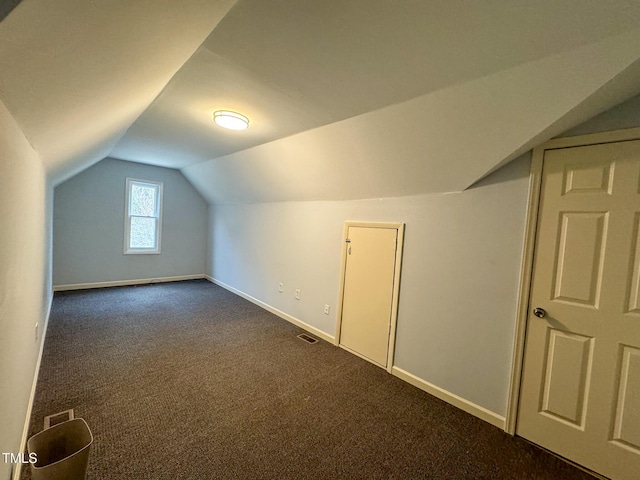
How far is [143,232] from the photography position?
5.29 metres

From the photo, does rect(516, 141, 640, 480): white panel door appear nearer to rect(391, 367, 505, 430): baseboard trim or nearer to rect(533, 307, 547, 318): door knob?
rect(533, 307, 547, 318): door knob

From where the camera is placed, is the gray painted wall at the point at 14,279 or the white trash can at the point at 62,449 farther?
the white trash can at the point at 62,449

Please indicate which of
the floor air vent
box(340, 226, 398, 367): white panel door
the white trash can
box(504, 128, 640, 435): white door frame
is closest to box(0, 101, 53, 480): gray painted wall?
the white trash can

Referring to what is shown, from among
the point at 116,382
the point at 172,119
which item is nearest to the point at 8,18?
the point at 172,119

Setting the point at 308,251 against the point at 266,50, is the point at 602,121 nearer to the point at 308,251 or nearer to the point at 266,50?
the point at 266,50

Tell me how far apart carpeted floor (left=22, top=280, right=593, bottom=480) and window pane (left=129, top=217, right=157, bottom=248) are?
7.45 ft

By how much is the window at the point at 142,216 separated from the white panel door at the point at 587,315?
590 centimetres

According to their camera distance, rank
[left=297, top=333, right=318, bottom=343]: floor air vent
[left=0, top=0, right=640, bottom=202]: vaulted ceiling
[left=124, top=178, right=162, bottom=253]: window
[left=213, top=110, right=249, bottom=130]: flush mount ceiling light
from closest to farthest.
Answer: [left=0, top=0, right=640, bottom=202]: vaulted ceiling < [left=213, top=110, right=249, bottom=130]: flush mount ceiling light < [left=297, top=333, right=318, bottom=343]: floor air vent < [left=124, top=178, right=162, bottom=253]: window

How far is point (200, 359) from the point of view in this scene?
2.62 m

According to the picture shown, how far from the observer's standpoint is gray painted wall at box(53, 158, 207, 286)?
4.50 m

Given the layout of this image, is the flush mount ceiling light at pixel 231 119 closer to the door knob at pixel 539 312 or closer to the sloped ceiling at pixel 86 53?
the sloped ceiling at pixel 86 53

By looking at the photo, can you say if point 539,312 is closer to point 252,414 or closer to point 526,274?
point 526,274

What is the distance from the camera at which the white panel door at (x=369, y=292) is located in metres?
2.63

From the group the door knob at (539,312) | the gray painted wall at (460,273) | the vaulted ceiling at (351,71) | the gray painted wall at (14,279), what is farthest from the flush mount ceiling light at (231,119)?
the door knob at (539,312)
